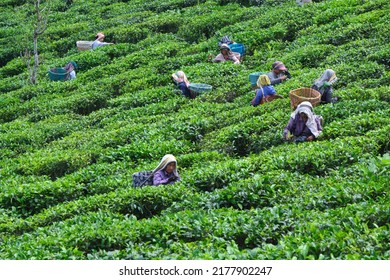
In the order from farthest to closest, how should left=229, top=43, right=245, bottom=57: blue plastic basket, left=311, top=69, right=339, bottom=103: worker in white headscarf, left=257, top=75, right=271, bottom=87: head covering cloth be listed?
left=229, top=43, right=245, bottom=57: blue plastic basket → left=257, top=75, right=271, bottom=87: head covering cloth → left=311, top=69, right=339, bottom=103: worker in white headscarf

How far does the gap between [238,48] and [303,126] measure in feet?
31.9

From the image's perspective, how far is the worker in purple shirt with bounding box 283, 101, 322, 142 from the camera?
16.2m

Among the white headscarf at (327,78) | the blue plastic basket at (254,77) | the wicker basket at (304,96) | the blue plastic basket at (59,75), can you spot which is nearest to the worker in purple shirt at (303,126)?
the wicker basket at (304,96)

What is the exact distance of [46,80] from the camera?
93.8 ft

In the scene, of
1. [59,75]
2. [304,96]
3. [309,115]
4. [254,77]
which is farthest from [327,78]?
[59,75]

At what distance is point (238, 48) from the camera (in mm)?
25828

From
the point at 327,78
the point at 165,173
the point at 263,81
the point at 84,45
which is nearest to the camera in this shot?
the point at 165,173

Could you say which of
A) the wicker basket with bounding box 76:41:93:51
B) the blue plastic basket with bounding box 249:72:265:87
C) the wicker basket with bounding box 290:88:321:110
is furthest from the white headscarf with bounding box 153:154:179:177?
the wicker basket with bounding box 76:41:93:51

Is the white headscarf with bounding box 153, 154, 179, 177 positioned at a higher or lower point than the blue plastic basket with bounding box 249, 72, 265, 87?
higher

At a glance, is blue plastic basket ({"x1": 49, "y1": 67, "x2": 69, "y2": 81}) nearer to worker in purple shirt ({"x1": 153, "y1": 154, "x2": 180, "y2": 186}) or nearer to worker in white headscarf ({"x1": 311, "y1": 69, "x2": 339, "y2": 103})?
worker in white headscarf ({"x1": 311, "y1": 69, "x2": 339, "y2": 103})

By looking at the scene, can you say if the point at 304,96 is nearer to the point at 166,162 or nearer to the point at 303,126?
the point at 303,126

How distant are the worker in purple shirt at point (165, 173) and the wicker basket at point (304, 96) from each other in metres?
3.88

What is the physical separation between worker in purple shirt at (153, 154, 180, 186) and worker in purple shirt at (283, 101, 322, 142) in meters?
2.83
